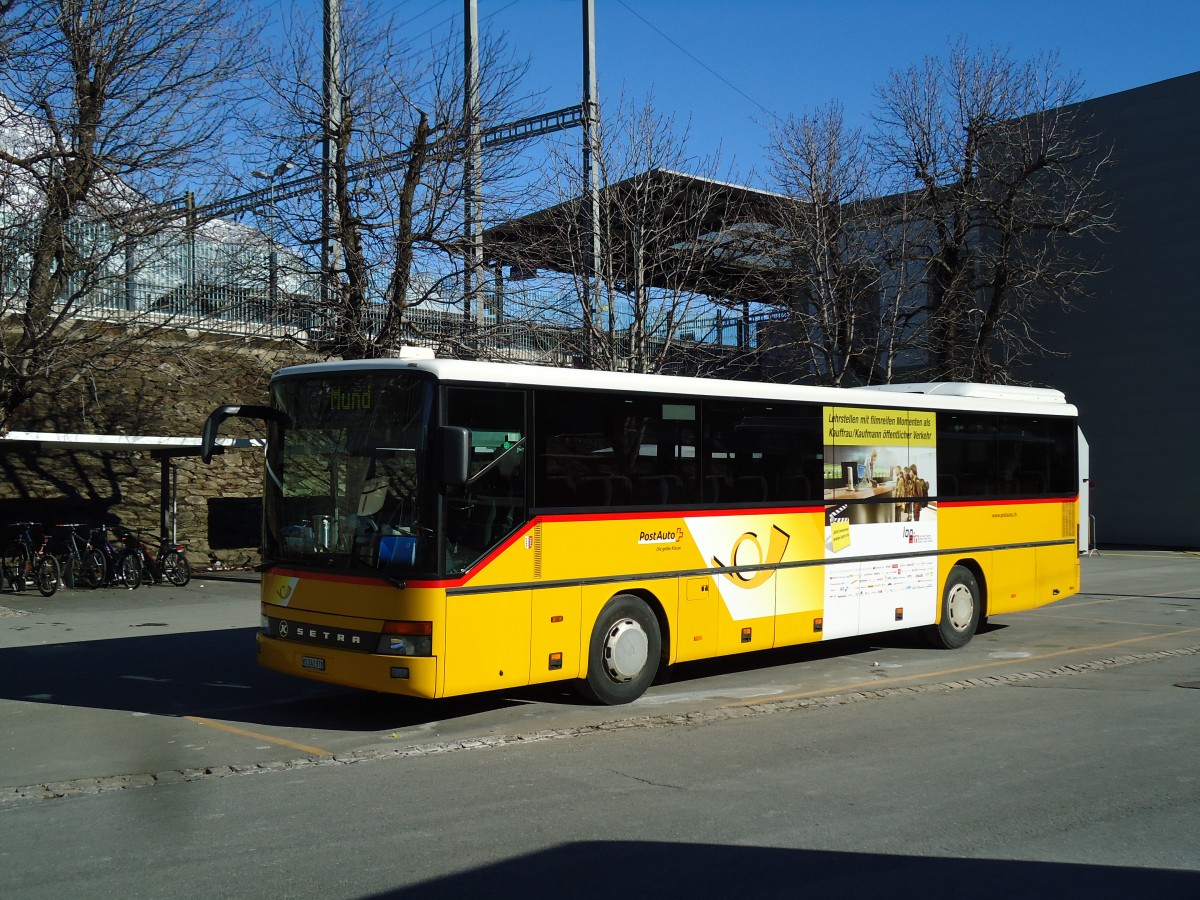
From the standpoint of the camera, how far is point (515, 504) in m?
9.13

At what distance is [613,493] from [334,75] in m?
13.2

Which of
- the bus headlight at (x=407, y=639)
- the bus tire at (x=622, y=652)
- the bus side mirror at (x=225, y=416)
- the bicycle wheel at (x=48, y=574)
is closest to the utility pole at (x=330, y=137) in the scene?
the bicycle wheel at (x=48, y=574)

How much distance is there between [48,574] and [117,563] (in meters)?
1.32

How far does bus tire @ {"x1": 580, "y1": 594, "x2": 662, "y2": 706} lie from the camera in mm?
9766

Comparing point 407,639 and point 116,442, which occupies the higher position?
point 116,442

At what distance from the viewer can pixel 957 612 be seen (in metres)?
13.8

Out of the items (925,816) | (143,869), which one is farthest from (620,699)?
(143,869)

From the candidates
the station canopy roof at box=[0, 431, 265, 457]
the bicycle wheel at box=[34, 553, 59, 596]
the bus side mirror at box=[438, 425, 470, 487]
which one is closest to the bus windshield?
the bus side mirror at box=[438, 425, 470, 487]

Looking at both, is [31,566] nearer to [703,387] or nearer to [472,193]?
[472,193]

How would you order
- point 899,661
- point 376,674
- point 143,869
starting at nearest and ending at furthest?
1. point 143,869
2. point 376,674
3. point 899,661

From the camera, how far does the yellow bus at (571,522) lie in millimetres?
8625

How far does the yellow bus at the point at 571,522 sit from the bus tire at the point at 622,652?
2 cm

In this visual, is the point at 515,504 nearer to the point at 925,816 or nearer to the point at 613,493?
the point at 613,493

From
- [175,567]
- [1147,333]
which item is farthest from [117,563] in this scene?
[1147,333]
